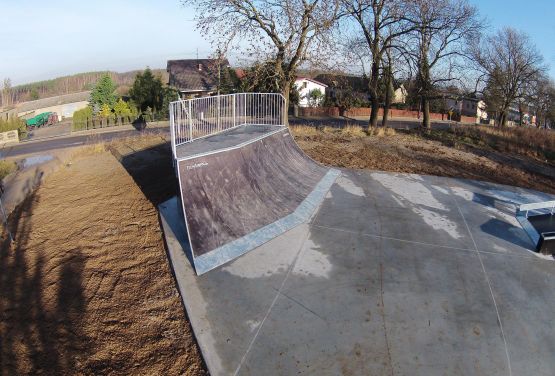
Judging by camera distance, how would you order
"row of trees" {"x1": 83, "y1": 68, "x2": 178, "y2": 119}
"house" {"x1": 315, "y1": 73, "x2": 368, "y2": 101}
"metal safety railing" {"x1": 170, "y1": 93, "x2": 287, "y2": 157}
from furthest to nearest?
1. "row of trees" {"x1": 83, "y1": 68, "x2": 178, "y2": 119}
2. "house" {"x1": 315, "y1": 73, "x2": 368, "y2": 101}
3. "metal safety railing" {"x1": 170, "y1": 93, "x2": 287, "y2": 157}

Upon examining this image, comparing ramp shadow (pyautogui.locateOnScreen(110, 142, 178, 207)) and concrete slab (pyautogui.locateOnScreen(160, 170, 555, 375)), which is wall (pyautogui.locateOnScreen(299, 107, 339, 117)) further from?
concrete slab (pyautogui.locateOnScreen(160, 170, 555, 375))

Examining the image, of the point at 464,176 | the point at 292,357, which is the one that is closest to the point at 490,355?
the point at 292,357

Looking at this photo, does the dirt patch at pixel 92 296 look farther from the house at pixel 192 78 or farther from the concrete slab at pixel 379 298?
the house at pixel 192 78

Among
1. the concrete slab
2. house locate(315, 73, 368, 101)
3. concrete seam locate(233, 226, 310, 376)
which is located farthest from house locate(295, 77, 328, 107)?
concrete seam locate(233, 226, 310, 376)

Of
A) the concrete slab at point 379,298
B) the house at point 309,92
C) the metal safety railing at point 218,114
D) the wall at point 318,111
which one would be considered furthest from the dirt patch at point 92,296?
the house at point 309,92

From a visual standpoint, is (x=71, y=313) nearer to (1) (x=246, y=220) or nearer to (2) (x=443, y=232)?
(1) (x=246, y=220)

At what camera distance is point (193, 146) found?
7.96 m

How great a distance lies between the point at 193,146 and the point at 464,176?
8.17 meters

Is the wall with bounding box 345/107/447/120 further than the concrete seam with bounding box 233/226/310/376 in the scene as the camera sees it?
Yes

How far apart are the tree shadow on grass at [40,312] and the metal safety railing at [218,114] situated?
284 centimetres

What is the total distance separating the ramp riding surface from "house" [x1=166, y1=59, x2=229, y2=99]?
107 ft

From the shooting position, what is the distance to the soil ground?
438 centimetres

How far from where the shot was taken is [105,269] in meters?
6.25

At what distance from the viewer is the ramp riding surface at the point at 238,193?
20.4 ft
